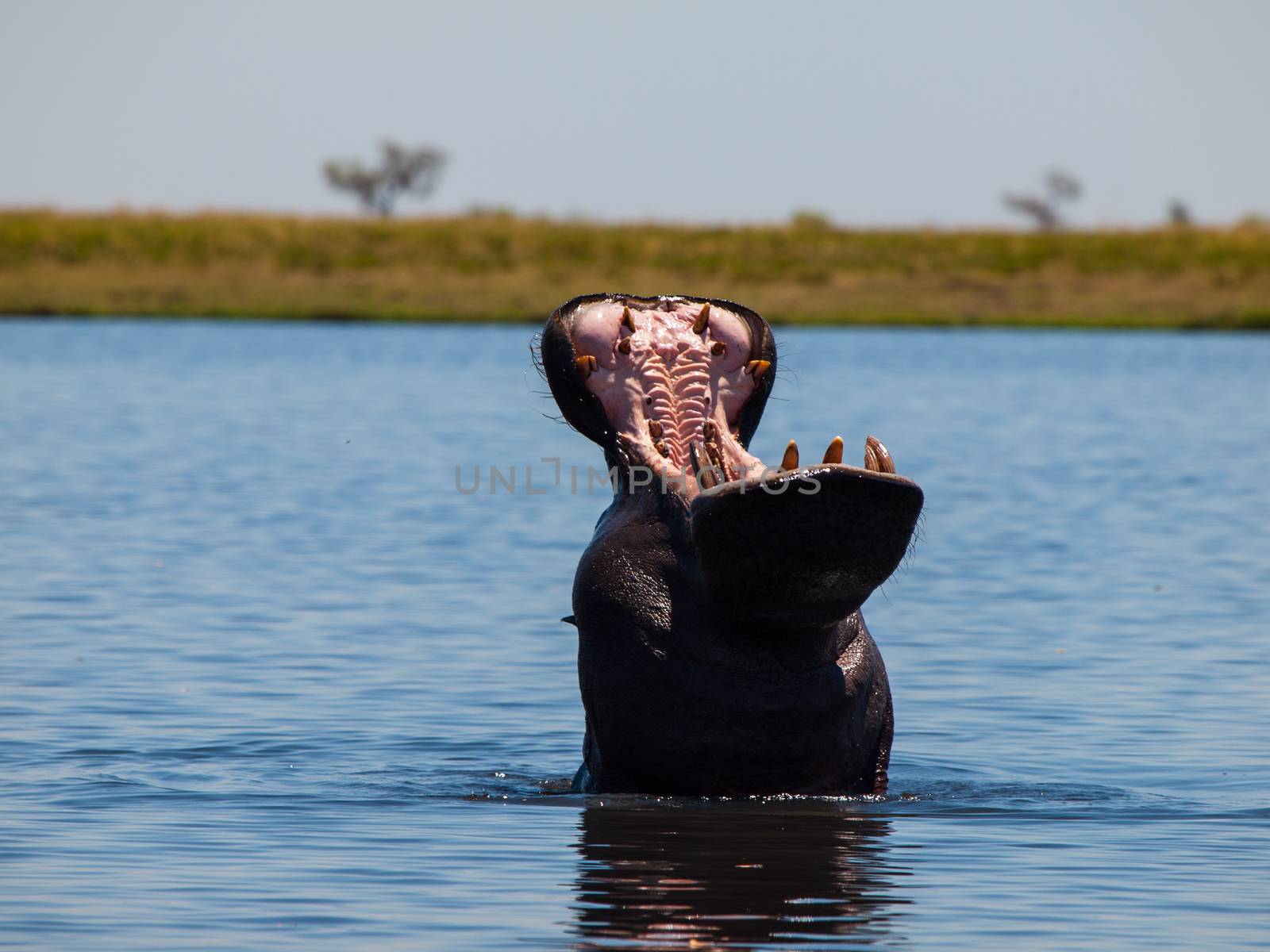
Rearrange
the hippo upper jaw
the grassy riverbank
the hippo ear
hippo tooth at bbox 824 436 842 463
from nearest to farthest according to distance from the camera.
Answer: hippo tooth at bbox 824 436 842 463, the hippo upper jaw, the hippo ear, the grassy riverbank

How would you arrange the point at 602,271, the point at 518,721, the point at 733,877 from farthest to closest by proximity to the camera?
the point at 602,271 < the point at 518,721 < the point at 733,877

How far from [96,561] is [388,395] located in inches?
692

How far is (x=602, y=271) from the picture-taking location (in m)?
52.9

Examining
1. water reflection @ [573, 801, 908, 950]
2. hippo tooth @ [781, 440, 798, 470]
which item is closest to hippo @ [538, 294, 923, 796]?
water reflection @ [573, 801, 908, 950]

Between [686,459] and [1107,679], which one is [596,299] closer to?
[686,459]

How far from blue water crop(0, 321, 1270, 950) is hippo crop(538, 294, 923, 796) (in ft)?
0.92

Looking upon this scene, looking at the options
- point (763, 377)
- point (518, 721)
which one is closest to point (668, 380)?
point (763, 377)

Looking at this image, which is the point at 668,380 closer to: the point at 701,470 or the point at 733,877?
the point at 701,470

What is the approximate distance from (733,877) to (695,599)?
964 millimetres

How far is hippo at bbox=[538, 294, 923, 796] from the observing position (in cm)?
764

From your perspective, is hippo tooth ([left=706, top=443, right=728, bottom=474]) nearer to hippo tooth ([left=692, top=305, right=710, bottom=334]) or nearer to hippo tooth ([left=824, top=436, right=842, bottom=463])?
hippo tooth ([left=692, top=305, right=710, bottom=334])

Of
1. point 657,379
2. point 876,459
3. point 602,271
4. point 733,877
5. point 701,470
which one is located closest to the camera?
point 876,459

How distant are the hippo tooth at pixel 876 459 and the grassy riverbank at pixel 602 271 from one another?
41064 mm

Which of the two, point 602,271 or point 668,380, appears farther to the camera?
point 602,271
